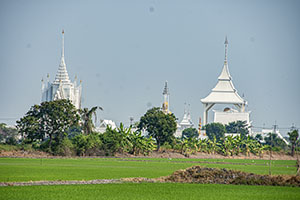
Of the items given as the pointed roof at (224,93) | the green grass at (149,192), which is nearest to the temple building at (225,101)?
the pointed roof at (224,93)

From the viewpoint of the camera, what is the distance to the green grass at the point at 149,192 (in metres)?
22.9

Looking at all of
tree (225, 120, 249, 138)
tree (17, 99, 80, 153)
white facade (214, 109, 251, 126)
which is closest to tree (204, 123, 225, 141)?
tree (225, 120, 249, 138)

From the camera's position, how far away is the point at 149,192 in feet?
81.8

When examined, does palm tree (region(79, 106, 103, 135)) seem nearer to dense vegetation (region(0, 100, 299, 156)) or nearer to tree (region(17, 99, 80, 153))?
dense vegetation (region(0, 100, 299, 156))

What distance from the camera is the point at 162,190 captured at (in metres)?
25.8

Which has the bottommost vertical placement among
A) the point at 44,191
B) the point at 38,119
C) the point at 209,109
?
the point at 44,191

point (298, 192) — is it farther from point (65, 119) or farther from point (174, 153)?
point (174, 153)

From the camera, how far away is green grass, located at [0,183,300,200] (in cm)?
2286

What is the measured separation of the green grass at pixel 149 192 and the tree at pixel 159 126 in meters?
43.4

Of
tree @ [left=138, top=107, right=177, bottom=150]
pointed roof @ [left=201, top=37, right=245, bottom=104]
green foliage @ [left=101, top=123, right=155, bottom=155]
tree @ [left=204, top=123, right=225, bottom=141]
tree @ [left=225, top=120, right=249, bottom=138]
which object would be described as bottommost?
green foliage @ [left=101, top=123, right=155, bottom=155]

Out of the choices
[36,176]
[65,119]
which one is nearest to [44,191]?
[36,176]

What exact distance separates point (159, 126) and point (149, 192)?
156 ft

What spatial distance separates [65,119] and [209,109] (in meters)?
88.2

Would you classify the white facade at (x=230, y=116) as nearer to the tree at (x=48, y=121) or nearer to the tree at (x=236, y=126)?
the tree at (x=236, y=126)
